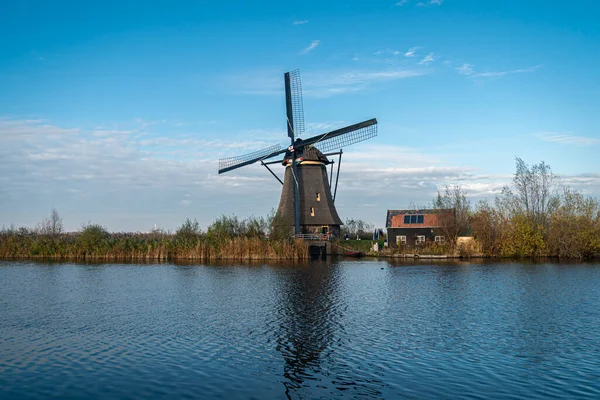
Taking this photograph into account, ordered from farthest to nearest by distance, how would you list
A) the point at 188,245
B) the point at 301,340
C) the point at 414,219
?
the point at 414,219 < the point at 188,245 < the point at 301,340

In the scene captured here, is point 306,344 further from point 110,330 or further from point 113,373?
point 110,330

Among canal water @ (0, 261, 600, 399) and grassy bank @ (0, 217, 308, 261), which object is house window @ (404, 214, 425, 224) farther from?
canal water @ (0, 261, 600, 399)

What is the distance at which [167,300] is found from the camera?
18.2 m

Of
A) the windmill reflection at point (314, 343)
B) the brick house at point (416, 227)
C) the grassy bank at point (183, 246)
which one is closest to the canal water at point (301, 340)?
the windmill reflection at point (314, 343)

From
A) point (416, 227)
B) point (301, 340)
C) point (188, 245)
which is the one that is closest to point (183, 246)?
point (188, 245)

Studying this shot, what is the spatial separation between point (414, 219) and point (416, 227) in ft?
2.83

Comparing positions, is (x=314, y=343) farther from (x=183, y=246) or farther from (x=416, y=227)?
(x=416, y=227)

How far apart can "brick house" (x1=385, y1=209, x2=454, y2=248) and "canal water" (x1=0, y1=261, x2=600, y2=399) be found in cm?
2101

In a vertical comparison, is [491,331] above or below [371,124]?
below

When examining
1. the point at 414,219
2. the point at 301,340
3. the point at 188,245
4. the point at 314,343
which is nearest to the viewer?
the point at 314,343

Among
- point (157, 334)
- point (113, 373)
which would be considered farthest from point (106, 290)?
point (113, 373)

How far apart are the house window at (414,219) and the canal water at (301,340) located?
22375 millimetres

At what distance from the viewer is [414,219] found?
149ft

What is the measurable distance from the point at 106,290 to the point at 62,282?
4.09 meters
